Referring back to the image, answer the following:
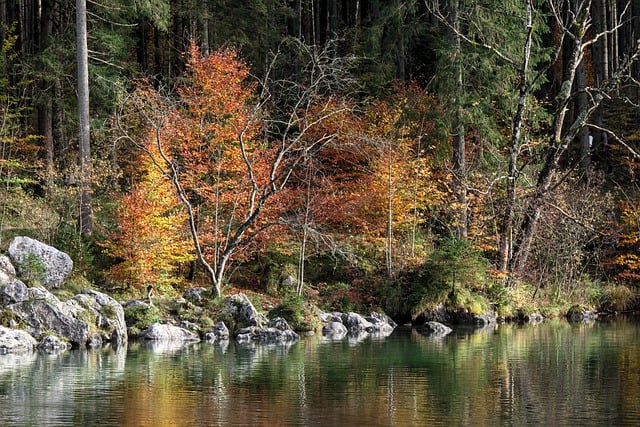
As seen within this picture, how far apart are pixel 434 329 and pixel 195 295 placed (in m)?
6.33

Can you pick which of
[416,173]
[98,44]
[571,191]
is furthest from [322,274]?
[98,44]

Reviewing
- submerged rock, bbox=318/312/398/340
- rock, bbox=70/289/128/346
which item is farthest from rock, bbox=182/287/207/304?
submerged rock, bbox=318/312/398/340

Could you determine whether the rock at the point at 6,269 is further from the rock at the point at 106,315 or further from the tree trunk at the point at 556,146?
the tree trunk at the point at 556,146

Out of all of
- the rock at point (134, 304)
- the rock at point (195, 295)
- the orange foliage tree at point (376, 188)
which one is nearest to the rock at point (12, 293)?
the rock at point (134, 304)

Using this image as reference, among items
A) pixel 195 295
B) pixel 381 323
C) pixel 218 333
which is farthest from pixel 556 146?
pixel 195 295

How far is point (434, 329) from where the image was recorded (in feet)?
A: 77.8

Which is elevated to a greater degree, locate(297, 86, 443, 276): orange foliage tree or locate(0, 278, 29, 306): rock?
locate(297, 86, 443, 276): orange foliage tree

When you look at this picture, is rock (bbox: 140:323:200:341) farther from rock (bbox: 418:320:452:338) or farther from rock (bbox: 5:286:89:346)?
rock (bbox: 418:320:452:338)

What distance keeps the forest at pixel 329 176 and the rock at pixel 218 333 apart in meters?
1.99

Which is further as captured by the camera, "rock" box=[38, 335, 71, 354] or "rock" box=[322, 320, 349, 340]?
"rock" box=[322, 320, 349, 340]

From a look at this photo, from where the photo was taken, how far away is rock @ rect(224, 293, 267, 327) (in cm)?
2255

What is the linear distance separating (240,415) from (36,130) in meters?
25.0

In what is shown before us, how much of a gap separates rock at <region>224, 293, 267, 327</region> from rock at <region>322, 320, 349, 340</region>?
5.57 feet

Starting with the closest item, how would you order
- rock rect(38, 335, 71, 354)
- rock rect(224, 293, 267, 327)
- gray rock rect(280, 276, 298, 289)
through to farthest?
1. rock rect(38, 335, 71, 354)
2. rock rect(224, 293, 267, 327)
3. gray rock rect(280, 276, 298, 289)
